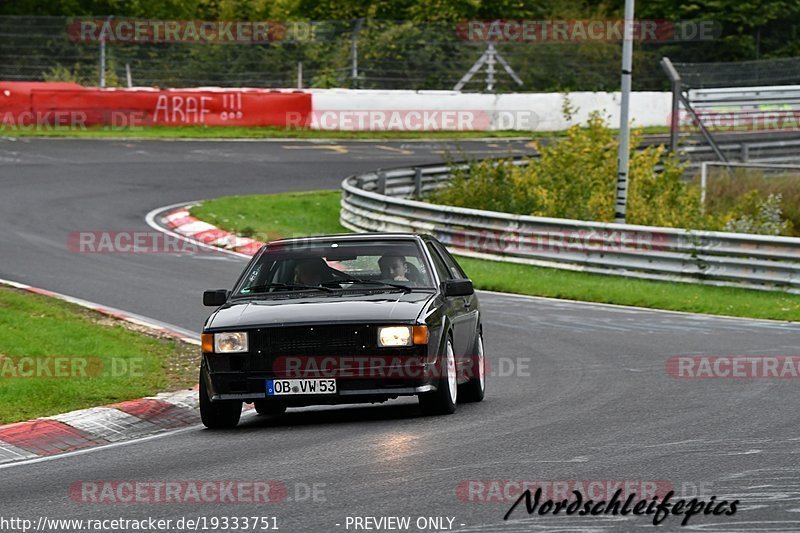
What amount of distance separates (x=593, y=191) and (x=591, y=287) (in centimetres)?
653

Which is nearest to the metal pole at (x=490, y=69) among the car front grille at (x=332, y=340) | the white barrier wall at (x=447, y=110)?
the white barrier wall at (x=447, y=110)

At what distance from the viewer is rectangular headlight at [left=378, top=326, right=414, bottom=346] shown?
10.5 meters

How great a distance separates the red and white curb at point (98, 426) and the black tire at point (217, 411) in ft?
1.64

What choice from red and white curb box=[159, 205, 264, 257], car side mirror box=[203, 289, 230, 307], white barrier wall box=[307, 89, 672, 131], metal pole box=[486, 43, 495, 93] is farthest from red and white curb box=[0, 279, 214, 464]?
metal pole box=[486, 43, 495, 93]

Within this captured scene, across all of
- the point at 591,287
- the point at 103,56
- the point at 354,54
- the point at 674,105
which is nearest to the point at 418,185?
the point at 674,105

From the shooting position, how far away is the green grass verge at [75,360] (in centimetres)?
1189

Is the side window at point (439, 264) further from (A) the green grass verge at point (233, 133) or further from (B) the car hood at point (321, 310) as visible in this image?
(A) the green grass verge at point (233, 133)

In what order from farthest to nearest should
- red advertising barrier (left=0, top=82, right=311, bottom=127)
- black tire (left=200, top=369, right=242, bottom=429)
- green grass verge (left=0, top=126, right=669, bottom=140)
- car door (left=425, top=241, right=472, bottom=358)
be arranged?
green grass verge (left=0, top=126, right=669, bottom=140), red advertising barrier (left=0, top=82, right=311, bottom=127), car door (left=425, top=241, right=472, bottom=358), black tire (left=200, top=369, right=242, bottom=429)

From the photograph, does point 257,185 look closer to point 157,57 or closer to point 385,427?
point 157,57

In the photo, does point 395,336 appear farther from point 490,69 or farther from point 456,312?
point 490,69

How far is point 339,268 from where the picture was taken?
12.1 metres

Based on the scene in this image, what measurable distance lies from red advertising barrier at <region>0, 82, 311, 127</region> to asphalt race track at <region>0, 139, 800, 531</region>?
18884 millimetres

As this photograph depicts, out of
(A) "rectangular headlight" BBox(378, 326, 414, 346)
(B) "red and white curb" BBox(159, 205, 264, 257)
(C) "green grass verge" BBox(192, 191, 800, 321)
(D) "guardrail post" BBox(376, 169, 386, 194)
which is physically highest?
(A) "rectangular headlight" BBox(378, 326, 414, 346)

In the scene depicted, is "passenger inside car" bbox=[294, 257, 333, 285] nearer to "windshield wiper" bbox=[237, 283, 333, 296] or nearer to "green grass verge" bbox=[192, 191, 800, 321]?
"windshield wiper" bbox=[237, 283, 333, 296]
